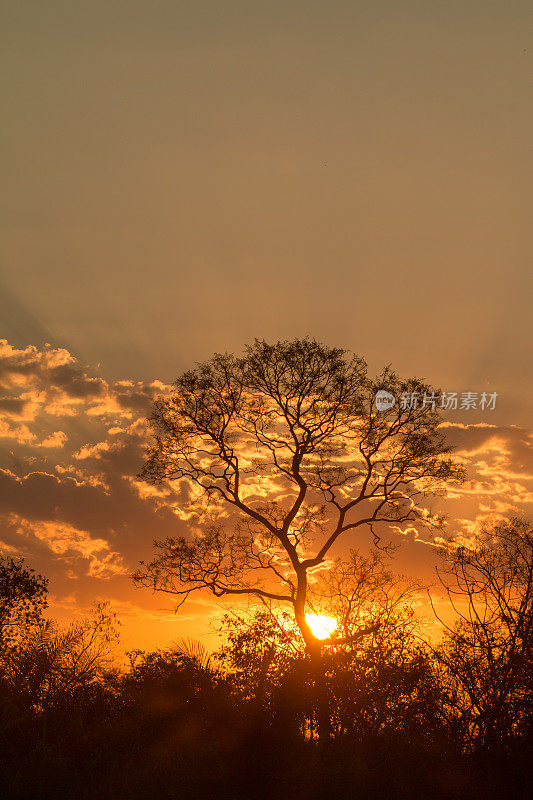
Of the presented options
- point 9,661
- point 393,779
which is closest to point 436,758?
point 393,779

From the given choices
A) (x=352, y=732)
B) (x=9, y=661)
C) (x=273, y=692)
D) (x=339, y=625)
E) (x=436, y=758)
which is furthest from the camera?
(x=9, y=661)

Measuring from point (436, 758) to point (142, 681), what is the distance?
14476 mm

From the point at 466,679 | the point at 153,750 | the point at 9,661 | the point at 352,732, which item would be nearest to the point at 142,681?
the point at 153,750

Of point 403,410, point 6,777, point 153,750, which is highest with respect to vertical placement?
point 403,410

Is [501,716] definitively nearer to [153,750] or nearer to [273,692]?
[273,692]

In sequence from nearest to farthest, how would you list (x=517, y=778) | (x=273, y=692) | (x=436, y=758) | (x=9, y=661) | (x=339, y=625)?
(x=517, y=778) < (x=436, y=758) < (x=273, y=692) < (x=339, y=625) < (x=9, y=661)

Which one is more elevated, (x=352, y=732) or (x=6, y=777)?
(x=352, y=732)

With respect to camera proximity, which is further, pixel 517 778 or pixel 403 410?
pixel 403 410

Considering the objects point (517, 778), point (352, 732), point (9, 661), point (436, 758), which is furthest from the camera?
point (9, 661)

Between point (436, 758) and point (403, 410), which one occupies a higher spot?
point (403, 410)

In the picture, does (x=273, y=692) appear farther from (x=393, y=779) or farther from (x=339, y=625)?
(x=393, y=779)

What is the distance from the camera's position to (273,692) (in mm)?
24016

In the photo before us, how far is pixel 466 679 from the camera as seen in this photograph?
61.4ft

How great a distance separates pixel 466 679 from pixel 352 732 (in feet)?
16.9
